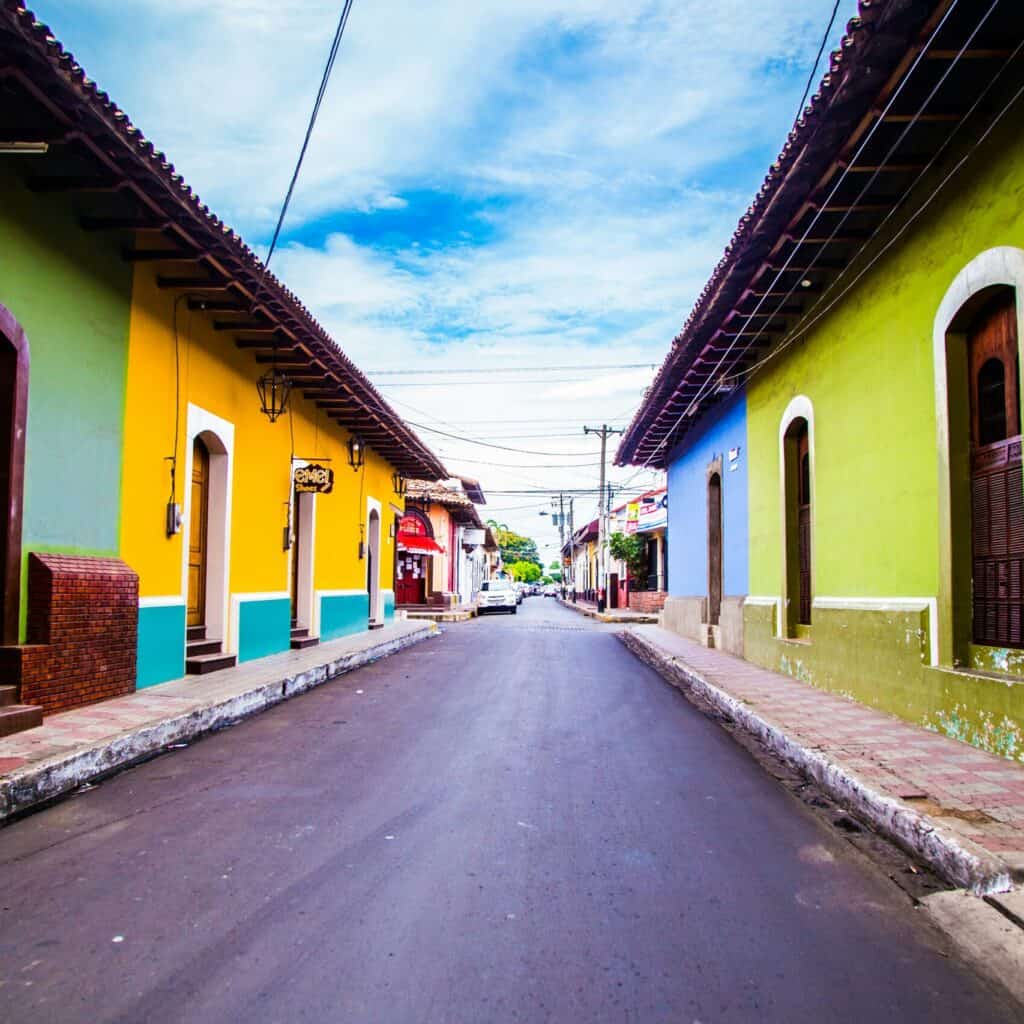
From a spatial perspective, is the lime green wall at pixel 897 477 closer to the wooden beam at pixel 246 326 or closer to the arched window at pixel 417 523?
the wooden beam at pixel 246 326

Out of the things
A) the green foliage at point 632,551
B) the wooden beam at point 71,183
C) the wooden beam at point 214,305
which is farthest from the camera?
the green foliage at point 632,551

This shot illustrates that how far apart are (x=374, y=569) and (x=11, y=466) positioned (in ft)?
50.5

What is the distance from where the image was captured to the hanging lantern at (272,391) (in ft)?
42.0

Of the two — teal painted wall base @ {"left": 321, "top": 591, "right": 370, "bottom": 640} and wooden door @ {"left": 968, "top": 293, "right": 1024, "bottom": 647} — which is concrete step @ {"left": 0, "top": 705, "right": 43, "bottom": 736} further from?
teal painted wall base @ {"left": 321, "top": 591, "right": 370, "bottom": 640}

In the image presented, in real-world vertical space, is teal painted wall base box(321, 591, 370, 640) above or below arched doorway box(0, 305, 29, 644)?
below

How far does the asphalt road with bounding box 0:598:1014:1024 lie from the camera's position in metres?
2.94

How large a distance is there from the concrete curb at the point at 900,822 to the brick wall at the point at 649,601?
78.4 ft

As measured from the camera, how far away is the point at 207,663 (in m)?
10.8

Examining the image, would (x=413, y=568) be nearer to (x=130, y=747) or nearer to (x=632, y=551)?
(x=632, y=551)

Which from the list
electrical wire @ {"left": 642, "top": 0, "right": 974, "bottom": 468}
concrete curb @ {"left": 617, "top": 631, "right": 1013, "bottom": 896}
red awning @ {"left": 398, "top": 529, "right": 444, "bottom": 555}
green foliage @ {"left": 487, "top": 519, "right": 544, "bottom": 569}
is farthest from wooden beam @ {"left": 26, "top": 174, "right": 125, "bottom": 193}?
green foliage @ {"left": 487, "top": 519, "right": 544, "bottom": 569}

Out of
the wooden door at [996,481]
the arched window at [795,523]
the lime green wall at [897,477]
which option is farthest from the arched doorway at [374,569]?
the wooden door at [996,481]

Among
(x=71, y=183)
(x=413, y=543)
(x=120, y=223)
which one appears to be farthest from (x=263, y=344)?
(x=413, y=543)

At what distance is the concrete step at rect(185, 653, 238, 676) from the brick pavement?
6235mm

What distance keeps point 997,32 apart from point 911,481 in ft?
11.8
